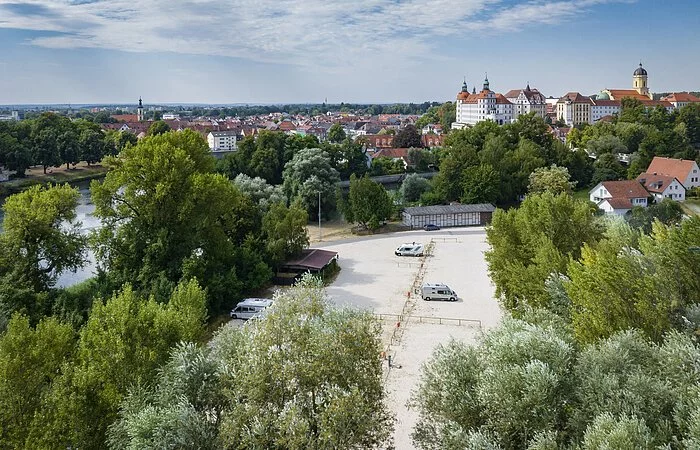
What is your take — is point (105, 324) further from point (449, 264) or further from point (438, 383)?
point (449, 264)

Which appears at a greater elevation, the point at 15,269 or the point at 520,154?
the point at 520,154

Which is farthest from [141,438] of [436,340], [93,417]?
[436,340]

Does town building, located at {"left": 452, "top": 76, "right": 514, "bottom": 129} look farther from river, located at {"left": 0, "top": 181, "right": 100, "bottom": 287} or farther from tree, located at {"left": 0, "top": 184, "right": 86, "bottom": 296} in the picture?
tree, located at {"left": 0, "top": 184, "right": 86, "bottom": 296}

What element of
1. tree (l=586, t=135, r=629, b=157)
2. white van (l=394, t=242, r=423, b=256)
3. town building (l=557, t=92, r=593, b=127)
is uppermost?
town building (l=557, t=92, r=593, b=127)

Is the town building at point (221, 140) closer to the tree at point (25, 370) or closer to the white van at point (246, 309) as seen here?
the white van at point (246, 309)

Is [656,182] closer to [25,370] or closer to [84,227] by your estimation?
[84,227]

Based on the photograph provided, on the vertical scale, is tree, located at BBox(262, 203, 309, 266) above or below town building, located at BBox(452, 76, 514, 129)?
below

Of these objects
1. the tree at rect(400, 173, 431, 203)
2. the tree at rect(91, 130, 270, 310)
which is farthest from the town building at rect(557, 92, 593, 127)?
the tree at rect(91, 130, 270, 310)
